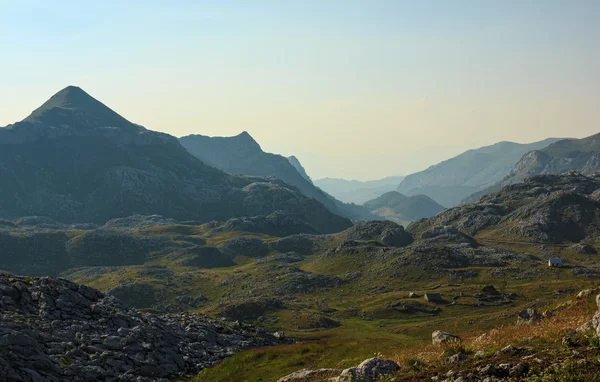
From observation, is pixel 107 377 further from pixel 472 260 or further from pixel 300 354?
pixel 472 260

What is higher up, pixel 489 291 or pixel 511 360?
pixel 511 360

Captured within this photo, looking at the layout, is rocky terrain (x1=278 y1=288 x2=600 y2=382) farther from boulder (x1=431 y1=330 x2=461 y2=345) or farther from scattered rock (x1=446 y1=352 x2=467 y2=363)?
boulder (x1=431 y1=330 x2=461 y2=345)

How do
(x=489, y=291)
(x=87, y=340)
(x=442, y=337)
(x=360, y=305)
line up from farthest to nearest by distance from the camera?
(x=360, y=305)
(x=489, y=291)
(x=87, y=340)
(x=442, y=337)

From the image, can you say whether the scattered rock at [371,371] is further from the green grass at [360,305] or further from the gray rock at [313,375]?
the gray rock at [313,375]

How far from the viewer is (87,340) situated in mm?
44875

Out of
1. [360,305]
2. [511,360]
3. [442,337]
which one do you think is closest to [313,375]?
[442,337]

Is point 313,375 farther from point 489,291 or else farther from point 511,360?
point 489,291

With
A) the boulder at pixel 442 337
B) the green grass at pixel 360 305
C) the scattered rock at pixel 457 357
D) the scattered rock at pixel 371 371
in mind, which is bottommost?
the green grass at pixel 360 305

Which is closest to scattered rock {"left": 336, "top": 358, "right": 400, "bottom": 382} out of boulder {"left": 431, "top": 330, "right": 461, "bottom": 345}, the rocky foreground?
boulder {"left": 431, "top": 330, "right": 461, "bottom": 345}

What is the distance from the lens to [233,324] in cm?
6962

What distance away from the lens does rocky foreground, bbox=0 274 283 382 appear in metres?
36.8

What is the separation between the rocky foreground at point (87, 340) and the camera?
121ft

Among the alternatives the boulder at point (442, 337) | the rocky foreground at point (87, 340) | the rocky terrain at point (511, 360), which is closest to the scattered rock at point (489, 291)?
the rocky foreground at point (87, 340)

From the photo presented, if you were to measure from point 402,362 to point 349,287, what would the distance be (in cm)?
13799
